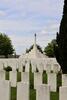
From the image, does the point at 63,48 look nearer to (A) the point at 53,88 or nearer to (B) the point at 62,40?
(B) the point at 62,40

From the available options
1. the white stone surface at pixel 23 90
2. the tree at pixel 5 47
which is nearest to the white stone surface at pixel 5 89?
the white stone surface at pixel 23 90

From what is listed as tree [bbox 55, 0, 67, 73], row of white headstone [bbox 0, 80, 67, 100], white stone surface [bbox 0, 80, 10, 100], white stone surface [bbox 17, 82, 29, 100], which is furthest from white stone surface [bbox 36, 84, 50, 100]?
tree [bbox 55, 0, 67, 73]

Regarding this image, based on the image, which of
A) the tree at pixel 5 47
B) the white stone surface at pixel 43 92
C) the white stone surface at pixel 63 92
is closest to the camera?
the white stone surface at pixel 63 92

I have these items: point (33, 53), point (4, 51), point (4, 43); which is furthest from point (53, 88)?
point (4, 43)

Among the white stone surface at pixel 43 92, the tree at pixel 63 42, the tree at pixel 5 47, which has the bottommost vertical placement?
the white stone surface at pixel 43 92

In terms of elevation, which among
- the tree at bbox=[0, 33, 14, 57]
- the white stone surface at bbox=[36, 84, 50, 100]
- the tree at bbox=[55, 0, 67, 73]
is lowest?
the white stone surface at bbox=[36, 84, 50, 100]

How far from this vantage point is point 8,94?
626cm

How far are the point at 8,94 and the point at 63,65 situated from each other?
7.41 m

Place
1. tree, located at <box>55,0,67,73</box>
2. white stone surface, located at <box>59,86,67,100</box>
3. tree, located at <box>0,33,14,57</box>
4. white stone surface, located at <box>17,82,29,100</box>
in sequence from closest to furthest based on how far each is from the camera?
white stone surface, located at <box>59,86,67,100</box>
white stone surface, located at <box>17,82,29,100</box>
tree, located at <box>55,0,67,73</box>
tree, located at <box>0,33,14,57</box>

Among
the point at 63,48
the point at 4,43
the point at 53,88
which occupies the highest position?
the point at 4,43

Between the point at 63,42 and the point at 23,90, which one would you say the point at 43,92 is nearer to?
the point at 23,90

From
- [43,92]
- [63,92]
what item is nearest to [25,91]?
[43,92]

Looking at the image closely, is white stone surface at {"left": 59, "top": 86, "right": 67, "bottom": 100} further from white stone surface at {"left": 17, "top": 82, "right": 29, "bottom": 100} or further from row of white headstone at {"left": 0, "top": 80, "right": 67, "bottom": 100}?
white stone surface at {"left": 17, "top": 82, "right": 29, "bottom": 100}

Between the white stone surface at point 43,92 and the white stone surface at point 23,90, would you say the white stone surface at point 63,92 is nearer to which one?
the white stone surface at point 43,92
